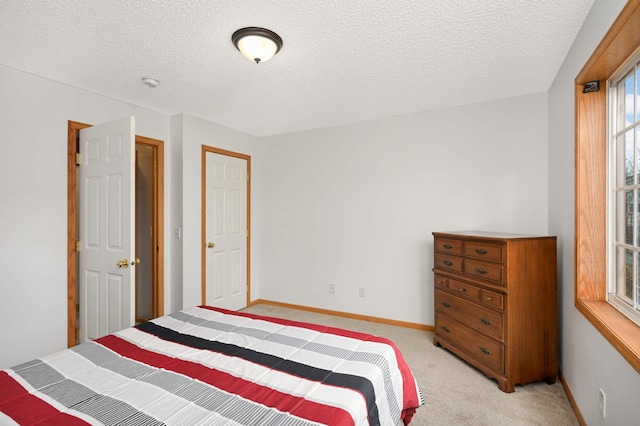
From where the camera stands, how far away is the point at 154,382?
131 centimetres

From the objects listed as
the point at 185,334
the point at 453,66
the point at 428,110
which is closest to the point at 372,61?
the point at 453,66

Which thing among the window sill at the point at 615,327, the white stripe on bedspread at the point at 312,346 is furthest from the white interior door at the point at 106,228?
the window sill at the point at 615,327

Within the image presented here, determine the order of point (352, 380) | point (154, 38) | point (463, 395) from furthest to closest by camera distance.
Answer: point (463, 395) < point (154, 38) < point (352, 380)

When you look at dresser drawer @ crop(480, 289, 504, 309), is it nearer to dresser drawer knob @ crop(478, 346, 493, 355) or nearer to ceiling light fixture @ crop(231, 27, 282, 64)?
dresser drawer knob @ crop(478, 346, 493, 355)

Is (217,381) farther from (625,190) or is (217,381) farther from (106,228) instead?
(625,190)

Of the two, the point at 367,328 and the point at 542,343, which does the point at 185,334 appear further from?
the point at 542,343

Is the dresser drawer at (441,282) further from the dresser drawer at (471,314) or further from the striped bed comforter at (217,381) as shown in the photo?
the striped bed comforter at (217,381)

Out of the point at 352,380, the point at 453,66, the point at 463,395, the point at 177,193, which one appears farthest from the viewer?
the point at 177,193

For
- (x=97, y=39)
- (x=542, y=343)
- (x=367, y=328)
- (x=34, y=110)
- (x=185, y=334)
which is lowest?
(x=367, y=328)

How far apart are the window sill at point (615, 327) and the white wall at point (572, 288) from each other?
86 millimetres

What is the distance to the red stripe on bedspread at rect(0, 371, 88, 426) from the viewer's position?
41.7 inches

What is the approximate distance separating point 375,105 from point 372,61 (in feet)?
3.25

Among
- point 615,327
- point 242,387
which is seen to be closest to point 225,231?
point 242,387

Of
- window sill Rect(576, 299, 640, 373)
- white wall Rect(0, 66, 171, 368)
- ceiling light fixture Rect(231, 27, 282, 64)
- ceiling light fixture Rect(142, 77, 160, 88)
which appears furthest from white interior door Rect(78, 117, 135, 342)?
window sill Rect(576, 299, 640, 373)
